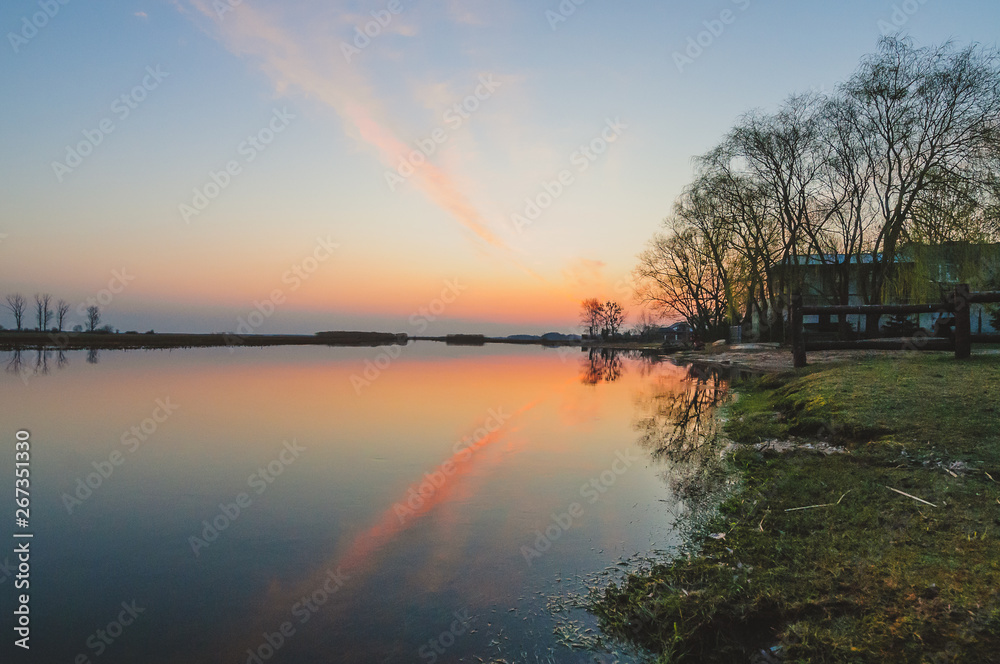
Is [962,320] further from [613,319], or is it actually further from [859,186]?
[613,319]

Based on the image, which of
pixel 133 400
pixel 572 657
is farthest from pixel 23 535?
pixel 133 400

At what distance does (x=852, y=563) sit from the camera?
14.0ft

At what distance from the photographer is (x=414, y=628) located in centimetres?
419

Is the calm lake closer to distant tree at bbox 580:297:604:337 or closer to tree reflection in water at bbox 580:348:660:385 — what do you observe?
tree reflection in water at bbox 580:348:660:385

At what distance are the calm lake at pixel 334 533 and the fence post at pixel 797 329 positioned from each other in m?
4.74

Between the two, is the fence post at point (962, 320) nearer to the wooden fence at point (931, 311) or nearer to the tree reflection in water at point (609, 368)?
the wooden fence at point (931, 311)

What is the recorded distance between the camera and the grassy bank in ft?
11.2

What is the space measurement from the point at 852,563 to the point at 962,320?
39.8 ft

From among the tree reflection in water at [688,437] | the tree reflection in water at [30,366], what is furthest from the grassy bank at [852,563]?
the tree reflection in water at [30,366]

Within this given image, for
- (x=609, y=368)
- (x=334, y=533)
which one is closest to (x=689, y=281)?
(x=609, y=368)

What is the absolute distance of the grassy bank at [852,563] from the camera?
341cm

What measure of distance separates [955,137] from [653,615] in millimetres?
30111

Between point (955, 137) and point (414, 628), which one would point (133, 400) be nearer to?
point (414, 628)

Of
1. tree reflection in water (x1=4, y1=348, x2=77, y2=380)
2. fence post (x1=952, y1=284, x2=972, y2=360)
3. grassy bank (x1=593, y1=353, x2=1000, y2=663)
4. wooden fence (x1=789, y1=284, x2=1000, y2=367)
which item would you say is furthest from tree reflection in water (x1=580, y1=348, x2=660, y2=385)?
tree reflection in water (x1=4, y1=348, x2=77, y2=380)
